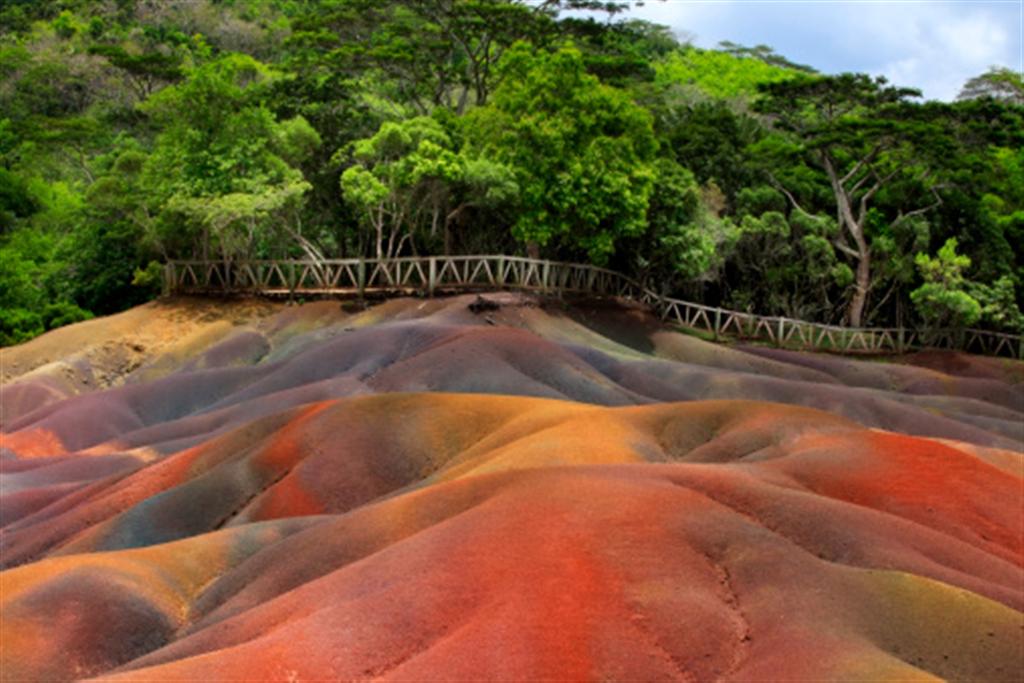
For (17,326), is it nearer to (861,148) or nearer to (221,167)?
(221,167)

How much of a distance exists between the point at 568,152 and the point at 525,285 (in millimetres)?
7138

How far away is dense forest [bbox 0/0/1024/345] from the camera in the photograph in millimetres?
60312

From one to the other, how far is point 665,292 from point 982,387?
18107 millimetres

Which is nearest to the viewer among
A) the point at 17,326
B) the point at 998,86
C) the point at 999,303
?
the point at 17,326

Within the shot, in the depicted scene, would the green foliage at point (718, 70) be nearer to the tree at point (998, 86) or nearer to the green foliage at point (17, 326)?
the tree at point (998, 86)

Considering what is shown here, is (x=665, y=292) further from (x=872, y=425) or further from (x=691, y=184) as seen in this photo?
(x=872, y=425)

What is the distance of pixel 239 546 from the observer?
2794 centimetres

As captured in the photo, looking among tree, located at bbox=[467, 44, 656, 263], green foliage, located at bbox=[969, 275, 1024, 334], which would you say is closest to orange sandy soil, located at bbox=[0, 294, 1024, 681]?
tree, located at bbox=[467, 44, 656, 263]

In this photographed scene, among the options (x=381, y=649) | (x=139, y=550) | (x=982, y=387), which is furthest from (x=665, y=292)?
(x=381, y=649)

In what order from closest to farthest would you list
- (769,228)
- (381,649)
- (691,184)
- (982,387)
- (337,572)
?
(381,649) < (337,572) < (982,387) < (691,184) < (769,228)

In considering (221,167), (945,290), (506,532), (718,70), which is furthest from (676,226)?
(718,70)

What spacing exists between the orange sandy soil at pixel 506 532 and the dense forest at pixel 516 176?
1497 cm

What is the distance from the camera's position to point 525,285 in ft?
195

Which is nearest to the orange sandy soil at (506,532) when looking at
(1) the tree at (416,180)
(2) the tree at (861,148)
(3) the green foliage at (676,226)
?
(1) the tree at (416,180)
